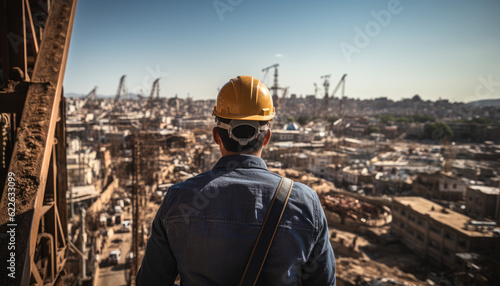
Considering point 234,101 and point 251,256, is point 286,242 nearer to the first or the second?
point 251,256

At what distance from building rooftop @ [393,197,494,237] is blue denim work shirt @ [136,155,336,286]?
40.7 ft

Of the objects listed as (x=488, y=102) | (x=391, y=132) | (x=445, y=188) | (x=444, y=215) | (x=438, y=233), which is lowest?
(x=438, y=233)

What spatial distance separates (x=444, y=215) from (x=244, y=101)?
45.6 ft

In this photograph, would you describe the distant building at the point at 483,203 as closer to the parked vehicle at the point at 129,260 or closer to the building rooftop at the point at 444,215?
the building rooftop at the point at 444,215

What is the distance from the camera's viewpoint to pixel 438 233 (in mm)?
11094

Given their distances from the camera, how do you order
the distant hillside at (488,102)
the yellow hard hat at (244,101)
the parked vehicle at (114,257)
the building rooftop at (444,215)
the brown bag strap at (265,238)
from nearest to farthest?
the brown bag strap at (265,238) → the yellow hard hat at (244,101) → the parked vehicle at (114,257) → the building rooftop at (444,215) → the distant hillside at (488,102)

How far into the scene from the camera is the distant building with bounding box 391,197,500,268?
9930mm

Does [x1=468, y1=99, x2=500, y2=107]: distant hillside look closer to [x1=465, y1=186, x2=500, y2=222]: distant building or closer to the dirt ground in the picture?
[x1=465, y1=186, x2=500, y2=222]: distant building

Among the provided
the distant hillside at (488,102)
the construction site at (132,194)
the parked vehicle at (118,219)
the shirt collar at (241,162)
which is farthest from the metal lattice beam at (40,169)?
the distant hillside at (488,102)

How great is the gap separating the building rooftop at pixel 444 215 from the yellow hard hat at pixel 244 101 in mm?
12406

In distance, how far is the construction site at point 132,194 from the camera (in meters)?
1.15

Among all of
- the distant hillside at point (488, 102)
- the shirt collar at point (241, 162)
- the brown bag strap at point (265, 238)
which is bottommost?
the brown bag strap at point (265, 238)

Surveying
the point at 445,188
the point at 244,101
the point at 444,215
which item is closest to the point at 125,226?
the point at 244,101

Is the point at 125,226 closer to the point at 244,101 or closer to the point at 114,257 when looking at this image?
the point at 114,257
